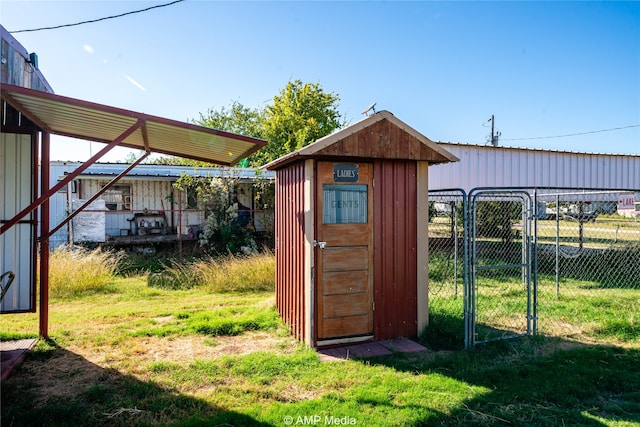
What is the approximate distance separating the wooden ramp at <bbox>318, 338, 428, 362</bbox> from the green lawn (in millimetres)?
159

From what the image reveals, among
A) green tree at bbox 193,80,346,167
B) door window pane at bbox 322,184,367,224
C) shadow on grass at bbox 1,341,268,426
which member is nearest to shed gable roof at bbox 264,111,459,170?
door window pane at bbox 322,184,367,224

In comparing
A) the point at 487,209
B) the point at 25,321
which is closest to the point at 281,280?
the point at 25,321

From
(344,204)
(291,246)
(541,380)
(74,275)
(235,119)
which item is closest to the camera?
(541,380)

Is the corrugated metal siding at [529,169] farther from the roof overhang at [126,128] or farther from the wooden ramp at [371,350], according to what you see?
the roof overhang at [126,128]

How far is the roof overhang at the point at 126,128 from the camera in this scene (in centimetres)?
386

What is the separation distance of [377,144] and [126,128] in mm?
3044

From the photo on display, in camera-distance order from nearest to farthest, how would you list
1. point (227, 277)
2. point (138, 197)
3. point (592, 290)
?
point (592, 290), point (227, 277), point (138, 197)

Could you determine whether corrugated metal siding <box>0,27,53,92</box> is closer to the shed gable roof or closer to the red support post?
the red support post

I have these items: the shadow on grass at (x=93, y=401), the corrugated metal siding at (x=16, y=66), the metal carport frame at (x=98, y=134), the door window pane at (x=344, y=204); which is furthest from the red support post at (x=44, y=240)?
the door window pane at (x=344, y=204)

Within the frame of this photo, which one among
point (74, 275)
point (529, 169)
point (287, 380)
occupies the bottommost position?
point (287, 380)

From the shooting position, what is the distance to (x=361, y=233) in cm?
522

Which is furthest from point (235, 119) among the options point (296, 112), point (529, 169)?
point (529, 169)

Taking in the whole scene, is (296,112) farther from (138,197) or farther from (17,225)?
(17,225)

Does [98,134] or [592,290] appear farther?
[592,290]
